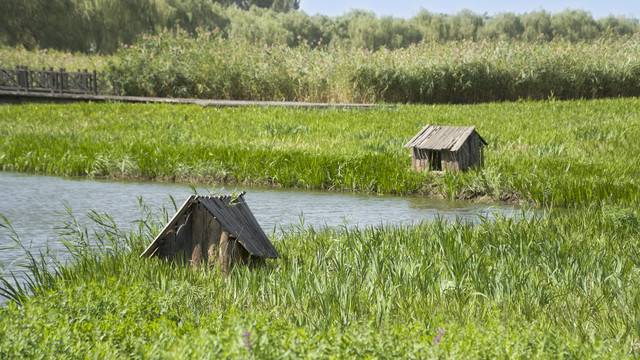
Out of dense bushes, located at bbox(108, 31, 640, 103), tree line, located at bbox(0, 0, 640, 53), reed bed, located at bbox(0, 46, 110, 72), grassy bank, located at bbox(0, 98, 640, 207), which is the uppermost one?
tree line, located at bbox(0, 0, 640, 53)

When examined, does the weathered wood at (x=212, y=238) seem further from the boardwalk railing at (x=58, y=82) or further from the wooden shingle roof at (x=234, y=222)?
the boardwalk railing at (x=58, y=82)

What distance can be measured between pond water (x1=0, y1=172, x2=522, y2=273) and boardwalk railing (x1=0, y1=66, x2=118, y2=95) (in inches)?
581

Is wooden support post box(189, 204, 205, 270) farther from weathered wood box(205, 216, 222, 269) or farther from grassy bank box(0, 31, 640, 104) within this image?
grassy bank box(0, 31, 640, 104)

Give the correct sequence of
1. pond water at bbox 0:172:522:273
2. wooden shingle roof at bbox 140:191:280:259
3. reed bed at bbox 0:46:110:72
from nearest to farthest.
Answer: wooden shingle roof at bbox 140:191:280:259, pond water at bbox 0:172:522:273, reed bed at bbox 0:46:110:72

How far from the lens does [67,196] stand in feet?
24.5

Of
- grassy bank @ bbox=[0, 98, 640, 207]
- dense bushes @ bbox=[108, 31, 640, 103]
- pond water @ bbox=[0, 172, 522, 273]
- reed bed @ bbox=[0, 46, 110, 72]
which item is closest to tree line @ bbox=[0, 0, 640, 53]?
reed bed @ bbox=[0, 46, 110, 72]

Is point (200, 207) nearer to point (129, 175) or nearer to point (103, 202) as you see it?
point (103, 202)

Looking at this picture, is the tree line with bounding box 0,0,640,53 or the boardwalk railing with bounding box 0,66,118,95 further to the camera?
the tree line with bounding box 0,0,640,53

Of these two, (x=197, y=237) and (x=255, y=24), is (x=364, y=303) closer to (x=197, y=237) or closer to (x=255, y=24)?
(x=197, y=237)

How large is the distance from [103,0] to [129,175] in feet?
125

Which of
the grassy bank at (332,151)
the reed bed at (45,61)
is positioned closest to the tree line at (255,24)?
the reed bed at (45,61)

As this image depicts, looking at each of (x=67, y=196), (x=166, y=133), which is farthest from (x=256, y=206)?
(x=166, y=133)

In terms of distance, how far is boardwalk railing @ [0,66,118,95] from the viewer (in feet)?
74.2

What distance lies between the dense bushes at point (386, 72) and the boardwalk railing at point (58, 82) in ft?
3.44
